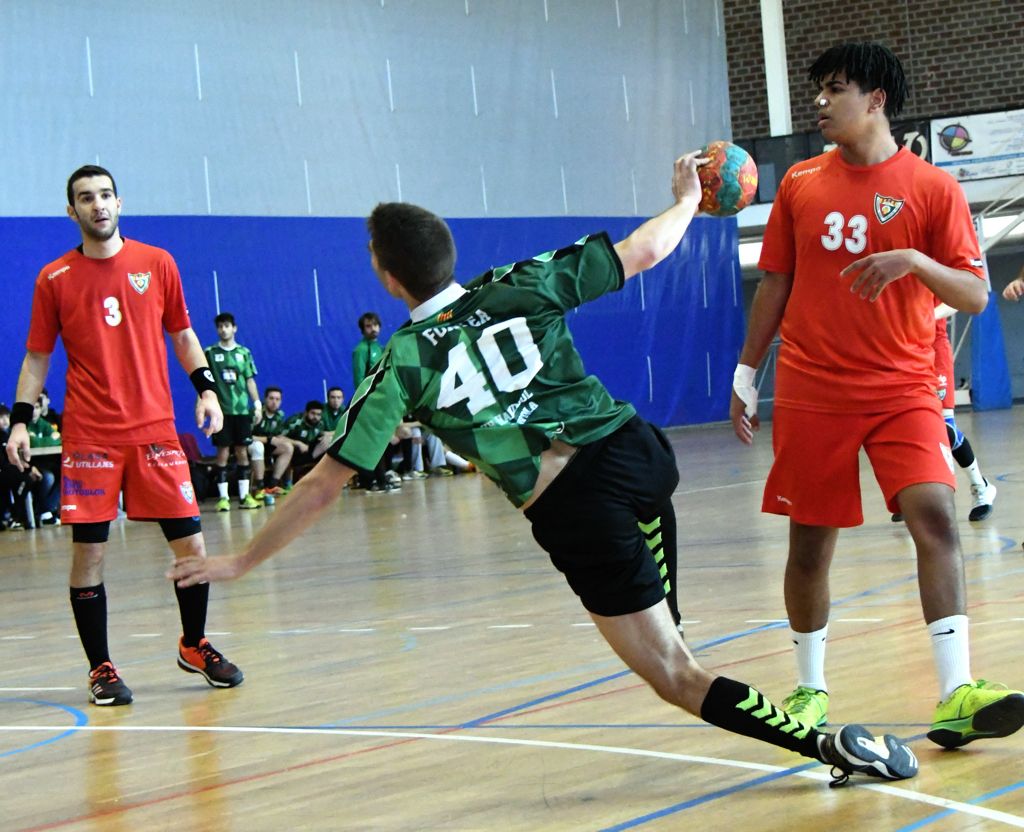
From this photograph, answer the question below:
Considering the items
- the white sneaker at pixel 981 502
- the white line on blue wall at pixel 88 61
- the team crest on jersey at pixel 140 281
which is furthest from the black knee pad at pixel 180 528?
the white line on blue wall at pixel 88 61

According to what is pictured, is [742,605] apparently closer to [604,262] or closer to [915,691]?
[915,691]

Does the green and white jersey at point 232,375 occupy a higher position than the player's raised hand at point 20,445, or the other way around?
the player's raised hand at point 20,445

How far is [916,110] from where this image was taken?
80.6 ft

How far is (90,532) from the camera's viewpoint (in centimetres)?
522

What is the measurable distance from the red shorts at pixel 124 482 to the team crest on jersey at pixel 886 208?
100 inches

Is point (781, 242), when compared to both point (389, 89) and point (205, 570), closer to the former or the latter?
point (205, 570)

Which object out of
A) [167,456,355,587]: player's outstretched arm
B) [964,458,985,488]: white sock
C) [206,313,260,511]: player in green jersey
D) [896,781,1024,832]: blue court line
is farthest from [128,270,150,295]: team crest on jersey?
[206,313,260,511]: player in green jersey

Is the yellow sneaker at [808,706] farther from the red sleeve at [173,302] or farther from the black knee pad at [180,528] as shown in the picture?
the red sleeve at [173,302]

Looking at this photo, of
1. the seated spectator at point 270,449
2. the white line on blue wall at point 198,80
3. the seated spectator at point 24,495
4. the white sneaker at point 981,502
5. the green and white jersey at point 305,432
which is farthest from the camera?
the white line on blue wall at point 198,80

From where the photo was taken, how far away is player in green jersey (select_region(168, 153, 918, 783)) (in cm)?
317

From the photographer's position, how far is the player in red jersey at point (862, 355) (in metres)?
3.54

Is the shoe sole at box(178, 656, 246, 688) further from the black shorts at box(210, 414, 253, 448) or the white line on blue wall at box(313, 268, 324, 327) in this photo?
the white line on blue wall at box(313, 268, 324, 327)

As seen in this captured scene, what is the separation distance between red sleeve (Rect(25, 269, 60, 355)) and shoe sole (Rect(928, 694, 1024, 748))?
331 centimetres

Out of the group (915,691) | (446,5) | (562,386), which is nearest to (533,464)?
(562,386)
